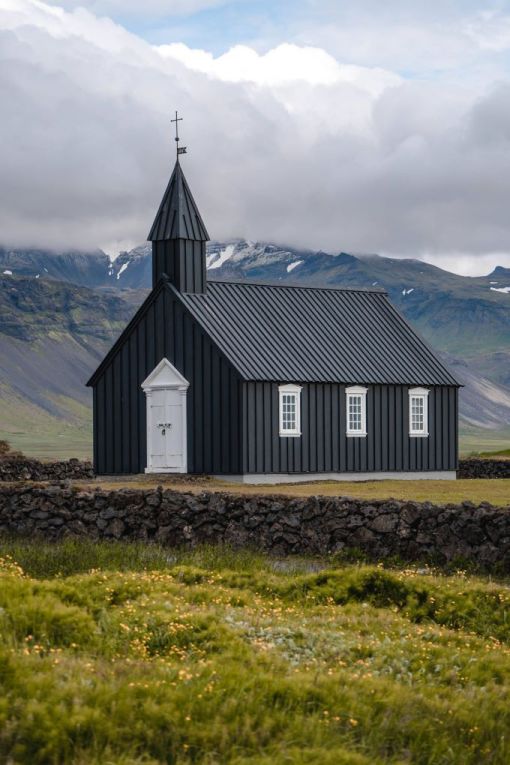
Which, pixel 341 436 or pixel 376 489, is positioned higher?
pixel 341 436

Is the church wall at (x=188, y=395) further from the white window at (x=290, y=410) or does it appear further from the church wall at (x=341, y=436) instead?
the white window at (x=290, y=410)

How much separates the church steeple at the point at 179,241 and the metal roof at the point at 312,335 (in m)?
0.69

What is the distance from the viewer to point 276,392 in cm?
4603

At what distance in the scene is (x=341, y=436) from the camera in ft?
159

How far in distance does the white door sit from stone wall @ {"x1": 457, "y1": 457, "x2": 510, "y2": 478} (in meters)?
14.1

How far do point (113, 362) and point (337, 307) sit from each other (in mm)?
9348

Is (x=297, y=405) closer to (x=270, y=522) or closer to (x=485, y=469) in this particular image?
(x=485, y=469)

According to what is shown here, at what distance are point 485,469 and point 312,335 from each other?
10.9 m

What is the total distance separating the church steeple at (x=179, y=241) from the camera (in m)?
48.6

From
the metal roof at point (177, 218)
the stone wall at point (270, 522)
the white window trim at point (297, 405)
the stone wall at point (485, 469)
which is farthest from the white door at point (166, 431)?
the stone wall at point (270, 522)

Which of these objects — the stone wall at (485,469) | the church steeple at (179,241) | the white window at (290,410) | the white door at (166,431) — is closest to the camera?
the white window at (290,410)

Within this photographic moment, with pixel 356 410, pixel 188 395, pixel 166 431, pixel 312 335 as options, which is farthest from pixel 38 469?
pixel 356 410

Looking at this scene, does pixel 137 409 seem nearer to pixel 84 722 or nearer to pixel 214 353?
pixel 214 353

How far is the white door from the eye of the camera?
46.8 metres
